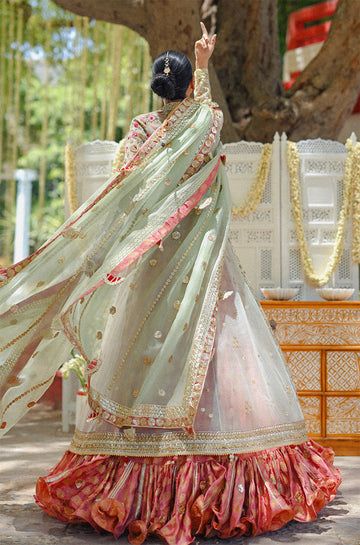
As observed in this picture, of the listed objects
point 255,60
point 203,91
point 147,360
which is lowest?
point 147,360

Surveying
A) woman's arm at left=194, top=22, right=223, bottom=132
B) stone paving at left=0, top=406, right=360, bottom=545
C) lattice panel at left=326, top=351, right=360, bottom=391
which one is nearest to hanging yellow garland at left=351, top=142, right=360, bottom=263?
Answer: lattice panel at left=326, top=351, right=360, bottom=391

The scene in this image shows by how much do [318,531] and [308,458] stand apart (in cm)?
30

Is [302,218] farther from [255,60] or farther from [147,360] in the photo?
[147,360]

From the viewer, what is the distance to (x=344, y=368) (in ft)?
17.1

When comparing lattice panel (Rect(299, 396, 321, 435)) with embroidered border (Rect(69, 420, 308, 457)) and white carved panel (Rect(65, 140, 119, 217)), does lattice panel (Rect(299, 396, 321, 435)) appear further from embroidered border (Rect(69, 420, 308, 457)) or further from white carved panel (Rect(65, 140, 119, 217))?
embroidered border (Rect(69, 420, 308, 457))

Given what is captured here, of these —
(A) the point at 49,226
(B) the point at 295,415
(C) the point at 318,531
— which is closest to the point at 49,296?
(B) the point at 295,415

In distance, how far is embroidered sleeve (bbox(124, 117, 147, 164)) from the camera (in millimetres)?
3207

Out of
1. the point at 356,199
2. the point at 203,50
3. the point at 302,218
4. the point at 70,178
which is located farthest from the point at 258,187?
the point at 203,50

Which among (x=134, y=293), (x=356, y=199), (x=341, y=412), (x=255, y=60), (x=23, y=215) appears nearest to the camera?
(x=134, y=293)

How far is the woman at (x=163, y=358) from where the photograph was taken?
289cm

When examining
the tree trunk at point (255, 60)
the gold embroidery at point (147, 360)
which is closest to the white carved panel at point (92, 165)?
the tree trunk at point (255, 60)

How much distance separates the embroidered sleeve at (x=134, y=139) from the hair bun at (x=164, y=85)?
13 cm

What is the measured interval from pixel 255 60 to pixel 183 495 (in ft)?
14.3

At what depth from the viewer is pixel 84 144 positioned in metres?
5.84
